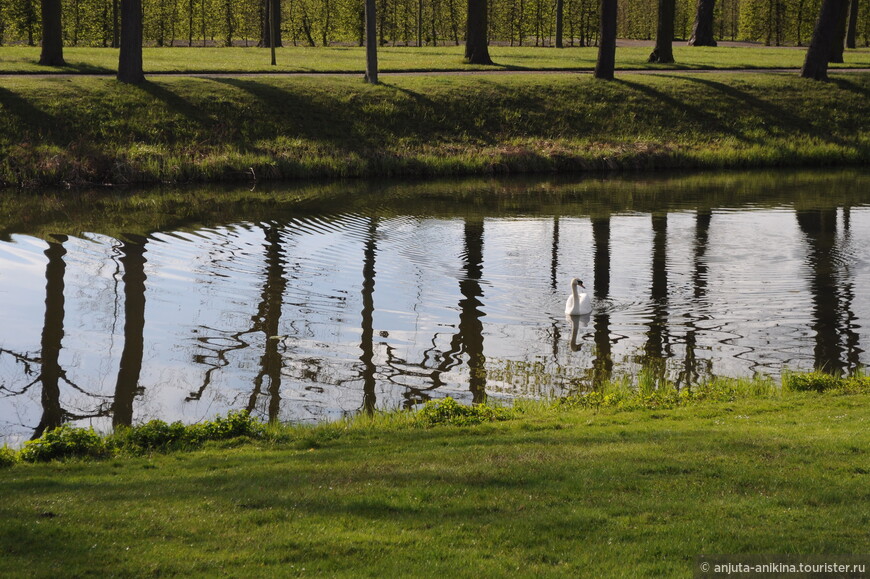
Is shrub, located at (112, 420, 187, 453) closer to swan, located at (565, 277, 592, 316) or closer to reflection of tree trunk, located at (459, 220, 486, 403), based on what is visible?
reflection of tree trunk, located at (459, 220, 486, 403)

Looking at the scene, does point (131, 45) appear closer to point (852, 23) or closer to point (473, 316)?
point (473, 316)

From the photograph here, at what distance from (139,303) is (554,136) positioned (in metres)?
26.5

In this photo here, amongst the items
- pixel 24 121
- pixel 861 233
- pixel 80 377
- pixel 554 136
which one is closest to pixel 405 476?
pixel 80 377

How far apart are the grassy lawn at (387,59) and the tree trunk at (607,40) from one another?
4.63m

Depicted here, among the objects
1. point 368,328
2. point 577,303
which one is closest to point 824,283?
point 577,303

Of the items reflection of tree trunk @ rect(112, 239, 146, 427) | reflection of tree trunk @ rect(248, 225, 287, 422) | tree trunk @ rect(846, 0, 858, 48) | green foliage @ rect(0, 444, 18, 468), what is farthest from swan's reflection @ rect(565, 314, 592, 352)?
tree trunk @ rect(846, 0, 858, 48)

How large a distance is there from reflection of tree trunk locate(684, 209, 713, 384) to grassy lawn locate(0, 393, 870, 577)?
3365mm

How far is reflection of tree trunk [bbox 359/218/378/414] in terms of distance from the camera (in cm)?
1236

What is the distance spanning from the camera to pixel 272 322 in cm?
1561

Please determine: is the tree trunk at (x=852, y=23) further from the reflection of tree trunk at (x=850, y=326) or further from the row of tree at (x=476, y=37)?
the reflection of tree trunk at (x=850, y=326)

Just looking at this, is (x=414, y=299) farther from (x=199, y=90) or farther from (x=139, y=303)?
(x=199, y=90)

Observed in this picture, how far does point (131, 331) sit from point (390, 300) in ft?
15.2

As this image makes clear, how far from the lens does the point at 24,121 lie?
34094 mm

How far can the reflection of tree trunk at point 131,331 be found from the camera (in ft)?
39.0
